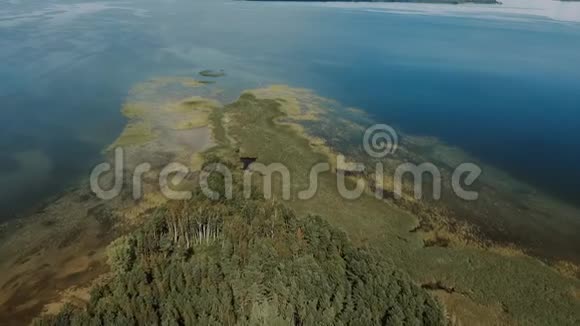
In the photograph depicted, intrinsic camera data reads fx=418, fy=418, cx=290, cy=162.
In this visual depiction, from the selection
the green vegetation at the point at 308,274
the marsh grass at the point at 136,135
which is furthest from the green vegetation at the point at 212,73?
the green vegetation at the point at 308,274

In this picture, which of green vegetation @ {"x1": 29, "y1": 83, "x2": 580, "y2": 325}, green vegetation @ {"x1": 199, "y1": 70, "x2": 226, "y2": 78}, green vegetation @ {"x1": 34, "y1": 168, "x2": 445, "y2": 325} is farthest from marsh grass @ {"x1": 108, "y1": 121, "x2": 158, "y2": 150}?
green vegetation @ {"x1": 199, "y1": 70, "x2": 226, "y2": 78}

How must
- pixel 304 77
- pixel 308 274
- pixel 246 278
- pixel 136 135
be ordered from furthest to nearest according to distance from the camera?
pixel 304 77
pixel 136 135
pixel 246 278
pixel 308 274

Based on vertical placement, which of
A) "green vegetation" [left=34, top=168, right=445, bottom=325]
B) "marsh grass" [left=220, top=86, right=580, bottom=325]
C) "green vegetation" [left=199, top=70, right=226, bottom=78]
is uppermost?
"green vegetation" [left=199, top=70, right=226, bottom=78]

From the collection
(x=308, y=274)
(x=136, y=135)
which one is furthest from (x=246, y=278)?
(x=136, y=135)

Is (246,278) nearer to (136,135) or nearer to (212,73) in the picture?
(136,135)

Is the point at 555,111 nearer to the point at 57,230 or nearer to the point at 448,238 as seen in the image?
the point at 448,238

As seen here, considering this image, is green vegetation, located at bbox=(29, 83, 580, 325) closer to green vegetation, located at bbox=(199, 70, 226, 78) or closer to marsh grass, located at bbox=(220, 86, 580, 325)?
marsh grass, located at bbox=(220, 86, 580, 325)
